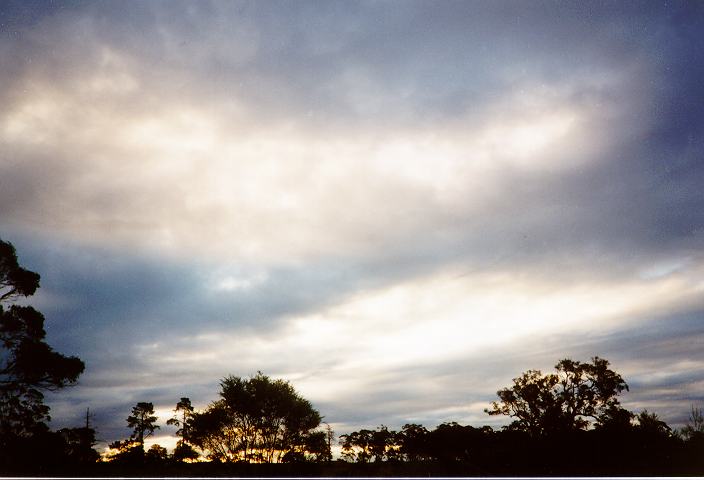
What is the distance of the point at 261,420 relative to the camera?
72.8 m

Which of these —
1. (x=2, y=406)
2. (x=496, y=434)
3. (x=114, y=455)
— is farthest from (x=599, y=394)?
(x=114, y=455)

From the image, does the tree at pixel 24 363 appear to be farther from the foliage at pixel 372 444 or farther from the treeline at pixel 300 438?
the foliage at pixel 372 444

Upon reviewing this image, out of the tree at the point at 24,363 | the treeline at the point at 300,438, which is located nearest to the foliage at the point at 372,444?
the treeline at the point at 300,438

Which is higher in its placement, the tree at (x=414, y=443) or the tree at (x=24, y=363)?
the tree at (x=24, y=363)

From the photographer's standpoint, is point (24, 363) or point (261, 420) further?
point (261, 420)

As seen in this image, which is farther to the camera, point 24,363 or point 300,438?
point 300,438

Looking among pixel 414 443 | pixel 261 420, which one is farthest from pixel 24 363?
pixel 414 443

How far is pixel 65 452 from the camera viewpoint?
147 ft

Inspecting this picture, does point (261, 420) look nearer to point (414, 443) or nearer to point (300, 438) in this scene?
point (300, 438)

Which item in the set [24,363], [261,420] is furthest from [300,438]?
[24,363]

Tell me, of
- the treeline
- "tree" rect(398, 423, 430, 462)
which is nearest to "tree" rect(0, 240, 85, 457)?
the treeline

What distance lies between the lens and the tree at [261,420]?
7219 cm

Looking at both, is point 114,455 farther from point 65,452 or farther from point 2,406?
point 2,406

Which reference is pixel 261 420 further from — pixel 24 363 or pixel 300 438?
pixel 24 363
